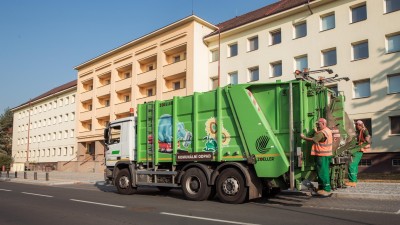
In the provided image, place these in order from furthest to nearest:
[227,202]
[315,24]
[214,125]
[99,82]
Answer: [99,82]
[315,24]
[214,125]
[227,202]

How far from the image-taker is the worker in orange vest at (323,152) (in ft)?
29.0

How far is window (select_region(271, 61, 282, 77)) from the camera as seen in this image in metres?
28.9

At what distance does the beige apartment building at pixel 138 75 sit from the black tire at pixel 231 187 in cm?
2023

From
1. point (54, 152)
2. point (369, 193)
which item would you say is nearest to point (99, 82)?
point (54, 152)

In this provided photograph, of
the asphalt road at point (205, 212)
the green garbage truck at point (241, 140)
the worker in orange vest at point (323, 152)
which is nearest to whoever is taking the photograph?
the asphalt road at point (205, 212)

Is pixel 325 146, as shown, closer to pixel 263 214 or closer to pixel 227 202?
pixel 263 214

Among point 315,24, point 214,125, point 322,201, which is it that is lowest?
point 322,201

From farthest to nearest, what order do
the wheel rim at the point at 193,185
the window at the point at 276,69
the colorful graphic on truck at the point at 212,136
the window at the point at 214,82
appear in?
the window at the point at 214,82 < the window at the point at 276,69 < the wheel rim at the point at 193,185 < the colorful graphic on truck at the point at 212,136

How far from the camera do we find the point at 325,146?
884 centimetres

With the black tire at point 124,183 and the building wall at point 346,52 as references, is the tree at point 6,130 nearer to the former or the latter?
the building wall at point 346,52

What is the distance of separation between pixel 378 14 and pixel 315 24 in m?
4.26

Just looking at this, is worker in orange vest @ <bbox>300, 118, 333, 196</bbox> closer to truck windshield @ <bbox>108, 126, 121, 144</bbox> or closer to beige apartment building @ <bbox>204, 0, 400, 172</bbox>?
truck windshield @ <bbox>108, 126, 121, 144</bbox>

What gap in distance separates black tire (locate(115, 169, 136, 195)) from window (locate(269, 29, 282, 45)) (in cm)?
1968

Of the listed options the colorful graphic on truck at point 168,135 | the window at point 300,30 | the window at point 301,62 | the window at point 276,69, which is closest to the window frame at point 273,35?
the window at point 300,30
